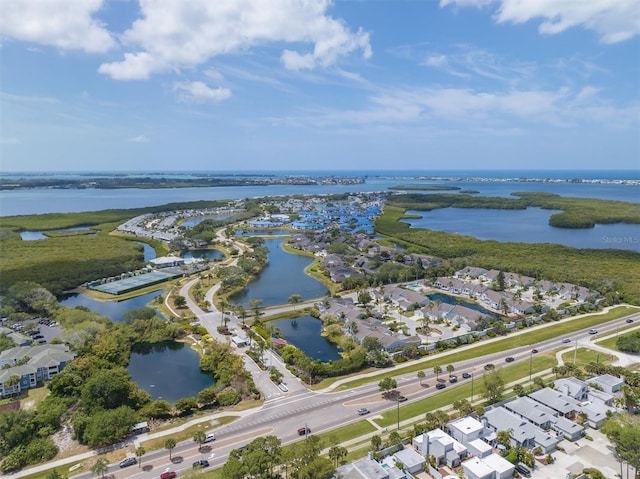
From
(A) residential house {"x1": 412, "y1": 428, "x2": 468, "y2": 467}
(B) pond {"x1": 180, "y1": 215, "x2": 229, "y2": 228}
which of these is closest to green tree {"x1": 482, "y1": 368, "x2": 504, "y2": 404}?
(A) residential house {"x1": 412, "y1": 428, "x2": 468, "y2": 467}

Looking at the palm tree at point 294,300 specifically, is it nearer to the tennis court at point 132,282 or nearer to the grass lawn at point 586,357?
the tennis court at point 132,282

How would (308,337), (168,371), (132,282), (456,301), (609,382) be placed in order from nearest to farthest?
(609,382) → (168,371) → (308,337) → (456,301) → (132,282)

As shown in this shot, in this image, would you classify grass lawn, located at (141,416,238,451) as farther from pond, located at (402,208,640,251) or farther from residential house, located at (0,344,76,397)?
pond, located at (402,208,640,251)

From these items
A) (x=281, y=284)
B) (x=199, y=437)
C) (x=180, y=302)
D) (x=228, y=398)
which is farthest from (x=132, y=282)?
(x=199, y=437)

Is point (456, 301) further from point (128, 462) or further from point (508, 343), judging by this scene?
point (128, 462)

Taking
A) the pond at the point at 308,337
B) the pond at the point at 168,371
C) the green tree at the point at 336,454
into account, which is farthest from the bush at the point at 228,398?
the pond at the point at 308,337

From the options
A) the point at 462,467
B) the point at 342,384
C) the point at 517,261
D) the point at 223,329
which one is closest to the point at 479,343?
the point at 342,384

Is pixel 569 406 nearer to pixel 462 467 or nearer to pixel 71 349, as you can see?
pixel 462 467
